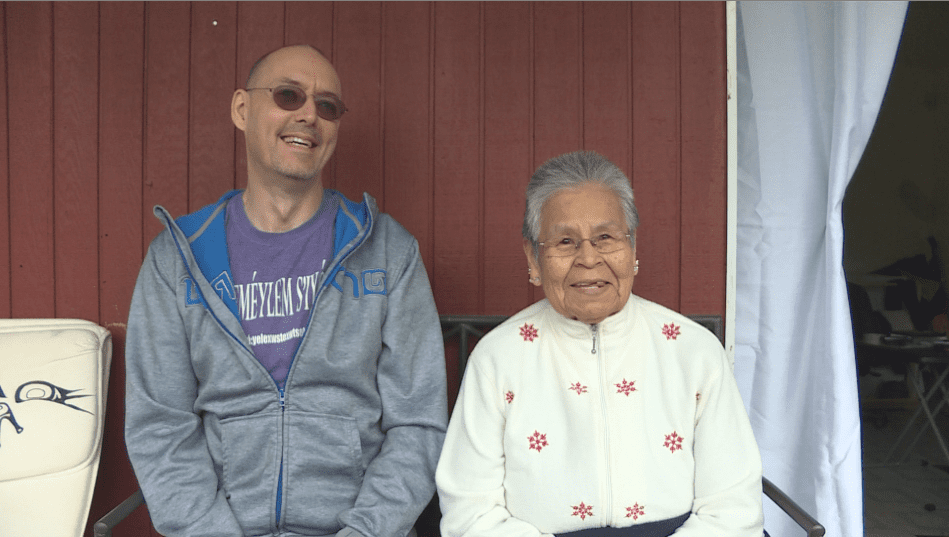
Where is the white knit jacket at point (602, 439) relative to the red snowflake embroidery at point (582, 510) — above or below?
above

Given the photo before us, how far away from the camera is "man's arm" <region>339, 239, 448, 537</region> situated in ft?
5.14

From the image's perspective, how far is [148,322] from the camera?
1.65 m

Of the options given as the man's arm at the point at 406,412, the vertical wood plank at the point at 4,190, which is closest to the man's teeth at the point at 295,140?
the man's arm at the point at 406,412

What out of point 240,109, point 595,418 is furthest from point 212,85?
point 595,418

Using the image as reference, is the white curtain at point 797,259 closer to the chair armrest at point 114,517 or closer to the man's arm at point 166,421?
the man's arm at point 166,421

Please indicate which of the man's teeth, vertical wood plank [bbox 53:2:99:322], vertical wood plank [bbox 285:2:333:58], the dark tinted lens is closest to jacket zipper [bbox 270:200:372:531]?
the man's teeth

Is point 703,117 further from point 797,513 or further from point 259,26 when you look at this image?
point 259,26

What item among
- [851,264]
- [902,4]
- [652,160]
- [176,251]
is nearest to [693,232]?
[652,160]

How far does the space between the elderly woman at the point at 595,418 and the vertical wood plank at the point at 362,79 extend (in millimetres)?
918

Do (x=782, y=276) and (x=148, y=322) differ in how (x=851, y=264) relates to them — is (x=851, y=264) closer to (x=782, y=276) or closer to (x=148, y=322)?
(x=782, y=276)

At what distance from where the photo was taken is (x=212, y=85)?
2199 mm

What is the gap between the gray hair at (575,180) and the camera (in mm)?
1451

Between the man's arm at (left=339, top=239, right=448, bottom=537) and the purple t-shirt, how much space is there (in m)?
0.25

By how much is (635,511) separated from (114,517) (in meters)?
1.30
